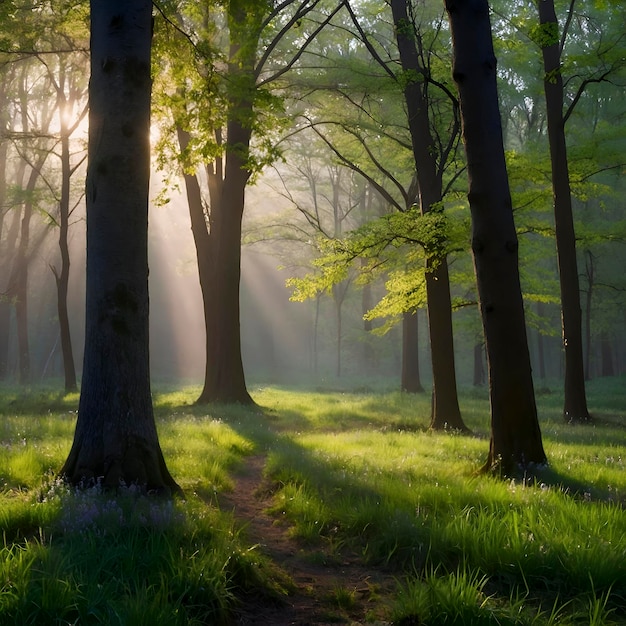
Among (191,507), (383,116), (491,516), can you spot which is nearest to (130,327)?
(191,507)

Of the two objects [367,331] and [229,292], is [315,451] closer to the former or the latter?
[229,292]

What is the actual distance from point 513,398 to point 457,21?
4591 millimetres

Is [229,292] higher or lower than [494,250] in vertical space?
higher

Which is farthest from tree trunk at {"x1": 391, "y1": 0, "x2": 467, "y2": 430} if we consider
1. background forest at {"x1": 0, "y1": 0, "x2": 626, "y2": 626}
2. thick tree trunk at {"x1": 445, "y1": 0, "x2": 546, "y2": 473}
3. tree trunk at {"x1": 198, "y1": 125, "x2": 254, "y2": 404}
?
tree trunk at {"x1": 198, "y1": 125, "x2": 254, "y2": 404}

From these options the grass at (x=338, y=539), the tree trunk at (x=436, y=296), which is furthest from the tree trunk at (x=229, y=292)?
the grass at (x=338, y=539)

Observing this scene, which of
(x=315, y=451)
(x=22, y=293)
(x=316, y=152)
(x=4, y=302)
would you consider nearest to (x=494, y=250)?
(x=315, y=451)

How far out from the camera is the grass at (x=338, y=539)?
10.1 ft

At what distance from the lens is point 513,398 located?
22.3ft

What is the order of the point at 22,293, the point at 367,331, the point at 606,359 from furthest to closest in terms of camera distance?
the point at 606,359, the point at 367,331, the point at 22,293

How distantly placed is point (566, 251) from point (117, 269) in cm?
1329

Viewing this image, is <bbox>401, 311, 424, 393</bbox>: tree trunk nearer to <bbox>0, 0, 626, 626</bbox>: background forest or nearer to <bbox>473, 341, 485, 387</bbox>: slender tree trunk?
<bbox>473, 341, 485, 387</bbox>: slender tree trunk

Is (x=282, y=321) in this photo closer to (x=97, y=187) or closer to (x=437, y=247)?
(x=437, y=247)

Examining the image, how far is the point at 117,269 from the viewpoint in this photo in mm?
5543

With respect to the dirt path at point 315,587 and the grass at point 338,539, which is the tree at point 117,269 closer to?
the grass at point 338,539
